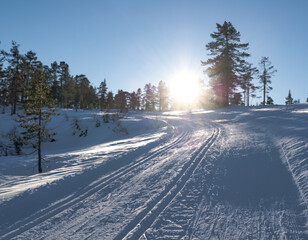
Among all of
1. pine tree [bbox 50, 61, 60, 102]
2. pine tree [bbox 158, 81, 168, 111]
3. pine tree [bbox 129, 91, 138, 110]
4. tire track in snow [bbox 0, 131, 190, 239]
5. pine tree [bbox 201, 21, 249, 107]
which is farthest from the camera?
pine tree [bbox 129, 91, 138, 110]

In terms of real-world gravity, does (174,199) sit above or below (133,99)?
below

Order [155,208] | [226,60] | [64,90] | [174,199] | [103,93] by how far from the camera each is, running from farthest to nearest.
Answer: [103,93]
[64,90]
[226,60]
[174,199]
[155,208]

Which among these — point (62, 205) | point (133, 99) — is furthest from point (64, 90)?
point (62, 205)

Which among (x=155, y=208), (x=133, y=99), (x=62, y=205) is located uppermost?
(x=133, y=99)

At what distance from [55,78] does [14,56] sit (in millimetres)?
22342

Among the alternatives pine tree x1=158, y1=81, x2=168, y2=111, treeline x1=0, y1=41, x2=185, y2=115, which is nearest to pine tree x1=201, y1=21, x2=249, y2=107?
treeline x1=0, y1=41, x2=185, y2=115

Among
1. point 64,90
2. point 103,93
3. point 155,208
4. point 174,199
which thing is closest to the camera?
point 155,208

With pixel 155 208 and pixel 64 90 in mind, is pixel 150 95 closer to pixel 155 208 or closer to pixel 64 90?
pixel 64 90

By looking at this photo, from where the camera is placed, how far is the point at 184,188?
4.33 metres

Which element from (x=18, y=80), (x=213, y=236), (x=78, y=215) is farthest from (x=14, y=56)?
(x=213, y=236)

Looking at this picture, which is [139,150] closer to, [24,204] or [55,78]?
[24,204]

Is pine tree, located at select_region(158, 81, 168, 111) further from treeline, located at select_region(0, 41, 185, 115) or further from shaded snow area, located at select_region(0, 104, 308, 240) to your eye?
shaded snow area, located at select_region(0, 104, 308, 240)

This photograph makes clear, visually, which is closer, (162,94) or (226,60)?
(226,60)

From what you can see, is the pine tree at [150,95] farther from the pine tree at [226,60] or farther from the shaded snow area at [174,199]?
the shaded snow area at [174,199]
